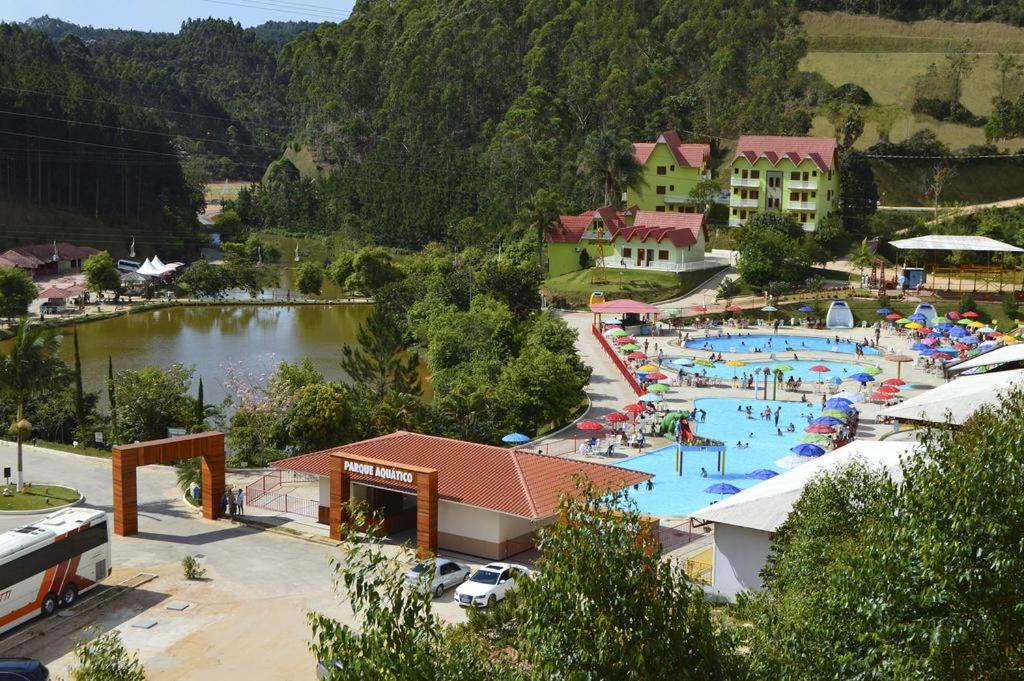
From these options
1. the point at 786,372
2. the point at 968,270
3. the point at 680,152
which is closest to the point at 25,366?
the point at 786,372

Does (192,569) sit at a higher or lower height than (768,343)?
lower

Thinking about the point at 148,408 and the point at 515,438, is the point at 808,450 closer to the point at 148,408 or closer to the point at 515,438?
the point at 515,438

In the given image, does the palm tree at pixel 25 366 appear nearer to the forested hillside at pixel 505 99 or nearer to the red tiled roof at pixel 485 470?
the red tiled roof at pixel 485 470

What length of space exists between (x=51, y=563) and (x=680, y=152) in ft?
235

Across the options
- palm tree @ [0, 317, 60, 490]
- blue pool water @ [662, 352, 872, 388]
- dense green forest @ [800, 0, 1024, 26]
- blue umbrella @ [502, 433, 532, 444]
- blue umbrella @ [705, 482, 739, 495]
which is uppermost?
dense green forest @ [800, 0, 1024, 26]

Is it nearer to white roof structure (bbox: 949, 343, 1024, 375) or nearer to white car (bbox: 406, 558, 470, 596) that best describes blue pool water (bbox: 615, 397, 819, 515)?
white roof structure (bbox: 949, 343, 1024, 375)

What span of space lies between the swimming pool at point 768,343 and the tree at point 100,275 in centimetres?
4090

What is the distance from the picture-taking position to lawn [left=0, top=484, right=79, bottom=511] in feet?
117

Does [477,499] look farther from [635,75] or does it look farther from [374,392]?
[635,75]

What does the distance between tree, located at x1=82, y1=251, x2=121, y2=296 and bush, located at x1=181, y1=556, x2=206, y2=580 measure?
56.8m

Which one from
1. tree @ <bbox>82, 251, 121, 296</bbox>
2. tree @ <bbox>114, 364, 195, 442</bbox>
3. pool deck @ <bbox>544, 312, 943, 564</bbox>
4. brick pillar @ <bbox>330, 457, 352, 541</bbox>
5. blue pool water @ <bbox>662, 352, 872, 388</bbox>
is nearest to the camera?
brick pillar @ <bbox>330, 457, 352, 541</bbox>

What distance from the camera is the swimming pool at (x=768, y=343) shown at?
63.3 m

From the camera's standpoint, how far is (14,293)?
74.4m

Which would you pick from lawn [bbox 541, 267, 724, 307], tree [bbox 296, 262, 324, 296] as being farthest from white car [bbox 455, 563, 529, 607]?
tree [bbox 296, 262, 324, 296]
